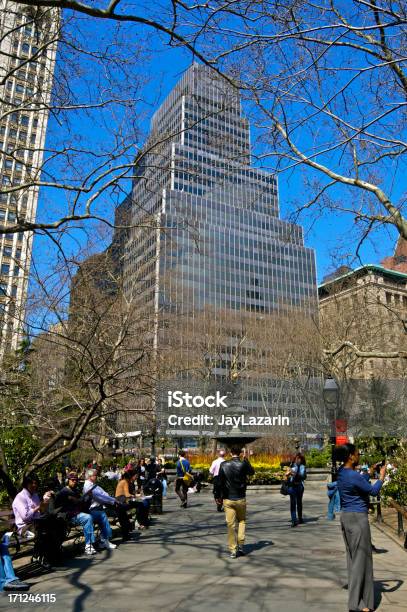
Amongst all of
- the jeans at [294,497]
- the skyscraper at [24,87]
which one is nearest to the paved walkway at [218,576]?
the jeans at [294,497]

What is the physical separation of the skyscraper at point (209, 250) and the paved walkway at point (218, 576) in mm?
5349

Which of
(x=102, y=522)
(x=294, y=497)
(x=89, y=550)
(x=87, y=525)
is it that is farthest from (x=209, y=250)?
(x=89, y=550)

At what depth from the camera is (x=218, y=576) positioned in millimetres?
6191

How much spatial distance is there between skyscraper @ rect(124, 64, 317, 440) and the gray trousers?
549 centimetres

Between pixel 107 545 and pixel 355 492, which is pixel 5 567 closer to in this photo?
pixel 107 545

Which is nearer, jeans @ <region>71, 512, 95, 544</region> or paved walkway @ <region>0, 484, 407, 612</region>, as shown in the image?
paved walkway @ <region>0, 484, 407, 612</region>

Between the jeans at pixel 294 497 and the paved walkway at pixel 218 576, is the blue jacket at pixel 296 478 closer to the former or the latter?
the jeans at pixel 294 497

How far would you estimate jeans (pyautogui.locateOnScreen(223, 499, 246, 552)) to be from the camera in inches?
290

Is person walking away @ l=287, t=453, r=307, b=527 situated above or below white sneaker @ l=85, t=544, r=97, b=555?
above

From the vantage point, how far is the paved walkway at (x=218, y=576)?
507cm

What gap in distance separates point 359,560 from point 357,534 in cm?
24

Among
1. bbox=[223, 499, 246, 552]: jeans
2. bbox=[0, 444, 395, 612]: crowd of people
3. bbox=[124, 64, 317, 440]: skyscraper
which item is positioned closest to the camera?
bbox=[0, 444, 395, 612]: crowd of people

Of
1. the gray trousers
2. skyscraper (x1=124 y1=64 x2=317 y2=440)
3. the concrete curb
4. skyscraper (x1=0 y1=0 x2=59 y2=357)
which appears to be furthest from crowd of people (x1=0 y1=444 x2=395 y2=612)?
skyscraper (x1=124 y1=64 x2=317 y2=440)

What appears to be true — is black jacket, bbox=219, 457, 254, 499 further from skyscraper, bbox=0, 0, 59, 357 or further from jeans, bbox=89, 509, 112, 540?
skyscraper, bbox=0, 0, 59, 357
